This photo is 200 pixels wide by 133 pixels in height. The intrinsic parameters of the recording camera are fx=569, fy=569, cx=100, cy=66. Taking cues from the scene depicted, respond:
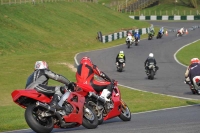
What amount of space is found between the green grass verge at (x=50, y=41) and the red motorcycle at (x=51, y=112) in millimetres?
1878

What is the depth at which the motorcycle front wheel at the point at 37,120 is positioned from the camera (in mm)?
10523

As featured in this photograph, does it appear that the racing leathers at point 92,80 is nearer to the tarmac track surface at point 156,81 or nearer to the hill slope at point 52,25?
the tarmac track surface at point 156,81

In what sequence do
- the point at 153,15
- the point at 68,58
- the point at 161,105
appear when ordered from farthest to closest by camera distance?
1. the point at 153,15
2. the point at 68,58
3. the point at 161,105

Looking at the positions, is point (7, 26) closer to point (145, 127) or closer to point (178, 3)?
point (145, 127)

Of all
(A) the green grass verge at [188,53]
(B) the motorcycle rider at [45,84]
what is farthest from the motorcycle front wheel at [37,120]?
(A) the green grass verge at [188,53]

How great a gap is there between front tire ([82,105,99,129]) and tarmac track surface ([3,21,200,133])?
11cm

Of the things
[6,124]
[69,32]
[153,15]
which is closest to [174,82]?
[6,124]

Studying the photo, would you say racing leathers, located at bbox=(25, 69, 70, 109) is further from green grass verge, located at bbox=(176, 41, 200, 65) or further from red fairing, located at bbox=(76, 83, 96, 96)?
green grass verge, located at bbox=(176, 41, 200, 65)

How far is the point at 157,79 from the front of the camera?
30422 mm

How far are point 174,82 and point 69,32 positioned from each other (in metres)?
31.4

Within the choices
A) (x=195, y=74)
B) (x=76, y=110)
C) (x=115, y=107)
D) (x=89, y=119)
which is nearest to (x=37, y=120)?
(x=76, y=110)

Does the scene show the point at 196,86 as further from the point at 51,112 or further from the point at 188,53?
the point at 188,53

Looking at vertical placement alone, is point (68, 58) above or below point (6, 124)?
below

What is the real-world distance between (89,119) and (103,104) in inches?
45.4
